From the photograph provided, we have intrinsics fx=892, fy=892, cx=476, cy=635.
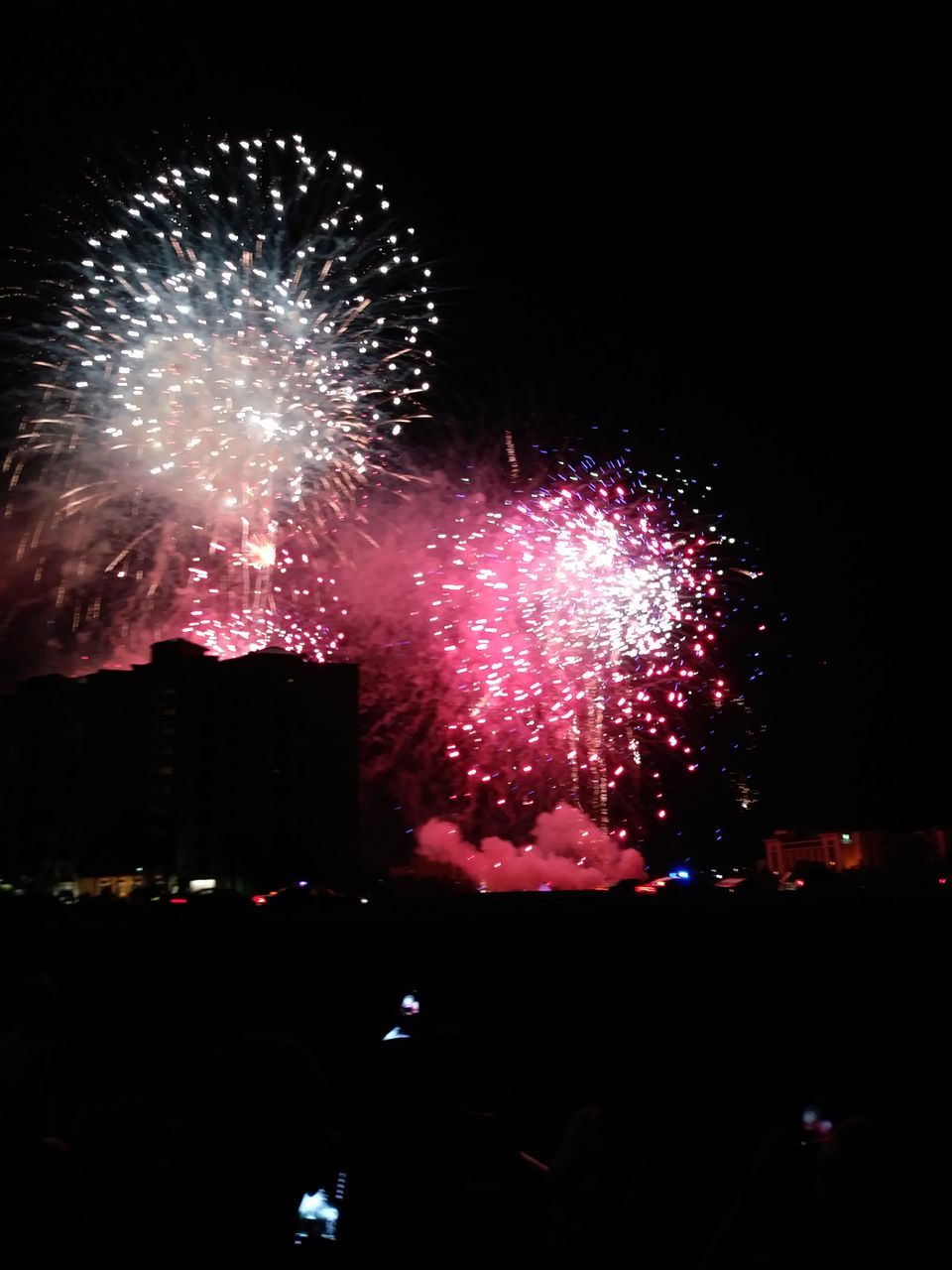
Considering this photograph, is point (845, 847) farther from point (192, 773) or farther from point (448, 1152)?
point (448, 1152)

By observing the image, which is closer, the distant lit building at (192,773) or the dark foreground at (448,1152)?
the dark foreground at (448,1152)

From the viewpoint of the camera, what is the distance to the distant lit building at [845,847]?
4272 cm

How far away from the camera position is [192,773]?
A: 4669 centimetres

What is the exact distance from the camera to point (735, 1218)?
2.53m

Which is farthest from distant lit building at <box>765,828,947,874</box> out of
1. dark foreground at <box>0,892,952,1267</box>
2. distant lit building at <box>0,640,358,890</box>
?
dark foreground at <box>0,892,952,1267</box>

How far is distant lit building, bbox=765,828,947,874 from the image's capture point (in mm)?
42719

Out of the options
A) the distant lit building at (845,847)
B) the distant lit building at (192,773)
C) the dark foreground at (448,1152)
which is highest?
the distant lit building at (192,773)

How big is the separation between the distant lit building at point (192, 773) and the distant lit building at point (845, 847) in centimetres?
2513

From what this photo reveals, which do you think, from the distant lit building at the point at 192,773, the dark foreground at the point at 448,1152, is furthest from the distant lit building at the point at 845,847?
the dark foreground at the point at 448,1152

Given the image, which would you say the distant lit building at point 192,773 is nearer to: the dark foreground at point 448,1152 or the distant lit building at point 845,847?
the distant lit building at point 845,847

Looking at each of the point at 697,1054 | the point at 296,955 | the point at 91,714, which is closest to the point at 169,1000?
the point at 296,955

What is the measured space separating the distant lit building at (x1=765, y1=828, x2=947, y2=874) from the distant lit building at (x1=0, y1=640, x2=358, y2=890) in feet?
82.4

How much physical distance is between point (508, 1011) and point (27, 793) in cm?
4618

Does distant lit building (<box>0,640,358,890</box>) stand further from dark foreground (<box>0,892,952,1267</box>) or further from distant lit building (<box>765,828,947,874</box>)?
dark foreground (<box>0,892,952,1267</box>)
